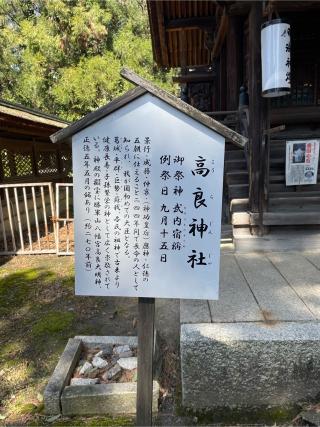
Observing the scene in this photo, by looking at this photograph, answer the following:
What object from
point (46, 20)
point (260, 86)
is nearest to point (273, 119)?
point (260, 86)

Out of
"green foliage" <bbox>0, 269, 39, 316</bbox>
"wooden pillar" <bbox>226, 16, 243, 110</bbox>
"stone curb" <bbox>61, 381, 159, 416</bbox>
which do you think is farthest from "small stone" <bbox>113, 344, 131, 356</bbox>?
"wooden pillar" <bbox>226, 16, 243, 110</bbox>

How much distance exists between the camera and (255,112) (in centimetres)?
491

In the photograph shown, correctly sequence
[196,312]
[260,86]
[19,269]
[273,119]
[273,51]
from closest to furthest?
[196,312]
[273,51]
[260,86]
[19,269]
[273,119]

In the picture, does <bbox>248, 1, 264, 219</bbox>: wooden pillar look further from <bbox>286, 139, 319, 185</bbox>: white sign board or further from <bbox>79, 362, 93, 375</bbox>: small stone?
<bbox>79, 362, 93, 375</bbox>: small stone

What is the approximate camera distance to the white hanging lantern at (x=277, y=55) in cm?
434

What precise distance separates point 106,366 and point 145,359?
2.89 feet

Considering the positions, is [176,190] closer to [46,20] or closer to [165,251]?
[165,251]

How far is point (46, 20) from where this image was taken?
17672mm

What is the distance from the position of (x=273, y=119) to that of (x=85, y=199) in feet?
19.7

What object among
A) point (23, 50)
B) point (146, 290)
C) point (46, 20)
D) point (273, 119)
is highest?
point (46, 20)

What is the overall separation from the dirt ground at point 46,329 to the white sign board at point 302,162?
289cm

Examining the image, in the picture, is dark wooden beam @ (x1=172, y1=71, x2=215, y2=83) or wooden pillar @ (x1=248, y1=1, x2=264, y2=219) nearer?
wooden pillar @ (x1=248, y1=1, x2=264, y2=219)

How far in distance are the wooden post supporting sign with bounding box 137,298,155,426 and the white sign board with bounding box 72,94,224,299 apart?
168 mm

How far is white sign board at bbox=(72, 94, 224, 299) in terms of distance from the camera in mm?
1896
